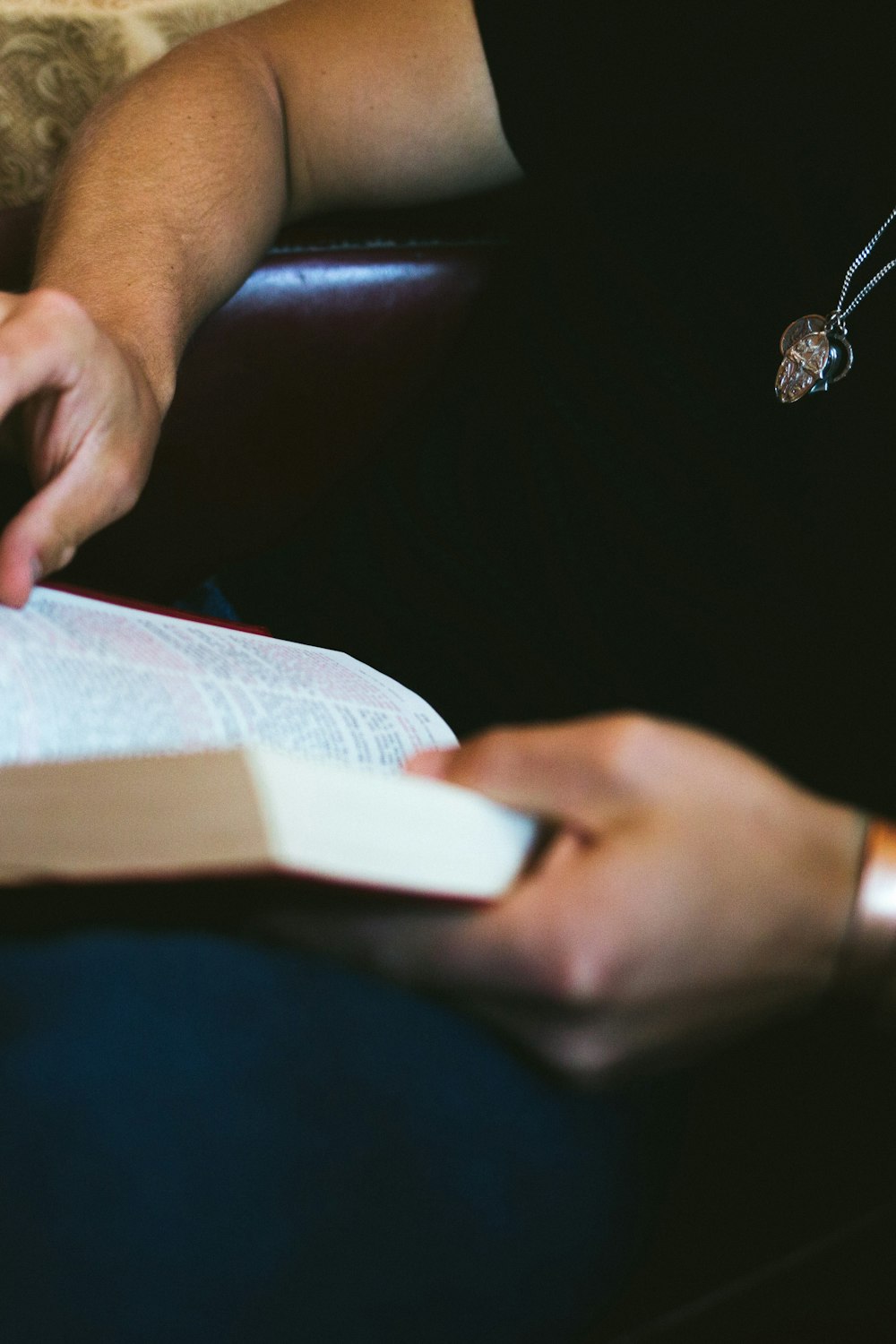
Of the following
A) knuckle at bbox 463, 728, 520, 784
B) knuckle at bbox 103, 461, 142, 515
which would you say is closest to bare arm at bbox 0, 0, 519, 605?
knuckle at bbox 103, 461, 142, 515

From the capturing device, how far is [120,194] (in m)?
0.74

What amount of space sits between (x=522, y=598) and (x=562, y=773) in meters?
0.32

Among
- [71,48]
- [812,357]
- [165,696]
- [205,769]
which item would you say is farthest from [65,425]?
[71,48]

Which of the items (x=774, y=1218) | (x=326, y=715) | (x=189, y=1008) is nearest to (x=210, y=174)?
(x=326, y=715)

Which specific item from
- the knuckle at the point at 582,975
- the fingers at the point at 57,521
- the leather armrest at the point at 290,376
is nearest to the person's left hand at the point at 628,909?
the knuckle at the point at 582,975

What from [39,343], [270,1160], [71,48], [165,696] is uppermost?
[71,48]

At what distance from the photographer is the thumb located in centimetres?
40

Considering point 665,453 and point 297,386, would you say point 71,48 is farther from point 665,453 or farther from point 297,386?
point 665,453

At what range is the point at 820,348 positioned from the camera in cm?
65

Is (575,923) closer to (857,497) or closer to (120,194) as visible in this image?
(857,497)

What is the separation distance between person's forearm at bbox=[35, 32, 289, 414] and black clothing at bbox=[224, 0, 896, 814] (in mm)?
179

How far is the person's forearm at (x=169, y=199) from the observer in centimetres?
69

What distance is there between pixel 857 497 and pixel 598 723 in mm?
313

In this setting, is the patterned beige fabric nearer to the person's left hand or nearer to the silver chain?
the silver chain
